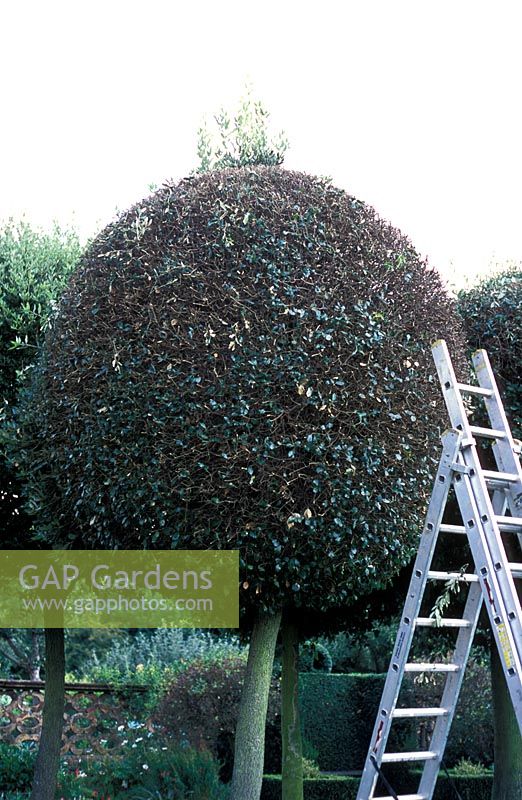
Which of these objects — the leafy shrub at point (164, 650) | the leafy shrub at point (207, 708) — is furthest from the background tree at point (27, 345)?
the leafy shrub at point (164, 650)

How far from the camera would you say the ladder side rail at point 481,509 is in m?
4.00

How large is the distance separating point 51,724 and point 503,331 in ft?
17.4

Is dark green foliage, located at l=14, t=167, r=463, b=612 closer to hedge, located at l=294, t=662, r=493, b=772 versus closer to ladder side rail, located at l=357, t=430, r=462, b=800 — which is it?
ladder side rail, located at l=357, t=430, r=462, b=800

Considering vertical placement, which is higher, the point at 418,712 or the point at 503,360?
the point at 503,360

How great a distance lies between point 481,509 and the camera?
4277mm

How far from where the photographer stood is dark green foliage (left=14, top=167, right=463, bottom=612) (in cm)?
564

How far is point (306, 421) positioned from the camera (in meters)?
5.71

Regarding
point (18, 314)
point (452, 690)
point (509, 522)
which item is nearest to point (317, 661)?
point (18, 314)

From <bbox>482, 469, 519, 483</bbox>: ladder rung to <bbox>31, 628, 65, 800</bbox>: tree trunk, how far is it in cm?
472


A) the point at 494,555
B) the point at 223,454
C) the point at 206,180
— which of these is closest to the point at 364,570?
the point at 223,454

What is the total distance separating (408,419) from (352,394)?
513 millimetres

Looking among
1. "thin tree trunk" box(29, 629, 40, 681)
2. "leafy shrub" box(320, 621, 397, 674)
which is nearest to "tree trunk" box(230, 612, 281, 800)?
"leafy shrub" box(320, 621, 397, 674)

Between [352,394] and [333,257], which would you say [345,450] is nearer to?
[352,394]

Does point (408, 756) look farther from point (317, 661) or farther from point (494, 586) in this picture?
point (317, 661)
